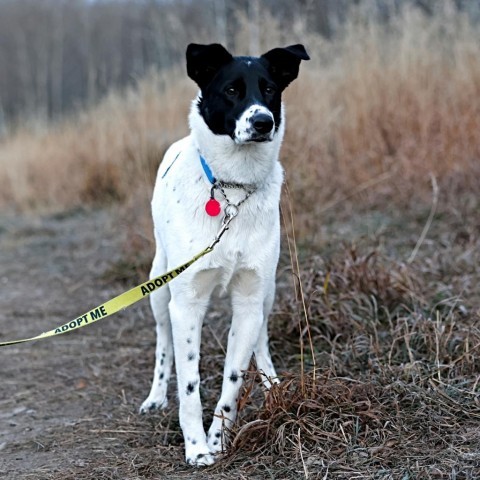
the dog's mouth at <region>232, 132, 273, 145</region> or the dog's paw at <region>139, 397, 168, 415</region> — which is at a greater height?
the dog's mouth at <region>232, 132, 273, 145</region>

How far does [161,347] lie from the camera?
11.8ft

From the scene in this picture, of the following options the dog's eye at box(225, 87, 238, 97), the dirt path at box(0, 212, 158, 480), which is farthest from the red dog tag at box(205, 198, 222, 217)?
the dirt path at box(0, 212, 158, 480)

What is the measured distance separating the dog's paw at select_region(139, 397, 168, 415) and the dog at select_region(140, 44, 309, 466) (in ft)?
1.66

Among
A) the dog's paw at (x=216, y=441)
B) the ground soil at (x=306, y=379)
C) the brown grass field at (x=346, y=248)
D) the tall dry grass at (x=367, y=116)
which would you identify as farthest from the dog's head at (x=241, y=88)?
the tall dry grass at (x=367, y=116)

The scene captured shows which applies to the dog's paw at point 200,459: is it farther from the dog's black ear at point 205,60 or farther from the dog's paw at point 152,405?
the dog's black ear at point 205,60

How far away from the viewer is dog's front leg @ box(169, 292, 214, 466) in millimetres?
2908

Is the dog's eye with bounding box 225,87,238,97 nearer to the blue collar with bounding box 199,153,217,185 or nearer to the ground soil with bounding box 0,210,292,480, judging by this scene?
the blue collar with bounding box 199,153,217,185

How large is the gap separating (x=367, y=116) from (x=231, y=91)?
14.4ft

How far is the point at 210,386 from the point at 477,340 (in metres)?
1.16

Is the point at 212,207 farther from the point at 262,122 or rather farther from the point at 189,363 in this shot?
the point at 189,363

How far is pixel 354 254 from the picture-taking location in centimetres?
421

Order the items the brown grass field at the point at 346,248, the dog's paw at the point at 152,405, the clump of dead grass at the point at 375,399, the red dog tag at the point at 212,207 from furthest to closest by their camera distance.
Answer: the dog's paw at the point at 152,405 < the red dog tag at the point at 212,207 < the brown grass field at the point at 346,248 < the clump of dead grass at the point at 375,399

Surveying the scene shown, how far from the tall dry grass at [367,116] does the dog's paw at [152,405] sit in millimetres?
2265

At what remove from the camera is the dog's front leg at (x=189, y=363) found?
2.91 metres
